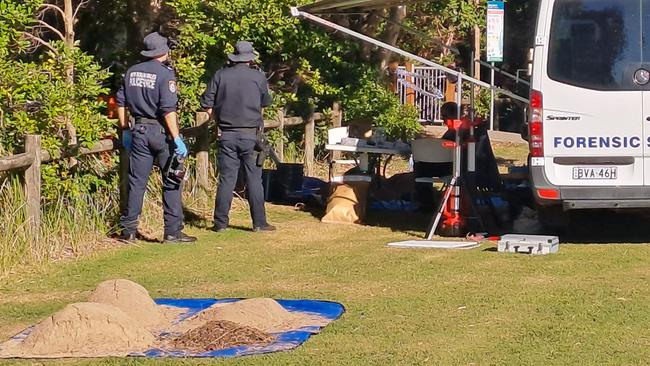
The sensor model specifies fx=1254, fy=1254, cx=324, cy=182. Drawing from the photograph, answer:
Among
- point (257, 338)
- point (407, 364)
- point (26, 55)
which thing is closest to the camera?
point (407, 364)

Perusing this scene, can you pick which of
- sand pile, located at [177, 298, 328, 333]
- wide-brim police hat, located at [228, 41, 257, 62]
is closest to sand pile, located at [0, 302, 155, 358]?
sand pile, located at [177, 298, 328, 333]

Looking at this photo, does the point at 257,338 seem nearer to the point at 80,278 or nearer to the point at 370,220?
the point at 80,278

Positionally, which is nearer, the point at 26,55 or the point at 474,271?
the point at 474,271

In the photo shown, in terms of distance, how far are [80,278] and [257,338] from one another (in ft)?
9.26

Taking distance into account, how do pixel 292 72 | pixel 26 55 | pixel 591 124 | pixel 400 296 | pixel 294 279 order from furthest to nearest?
pixel 292 72 → pixel 26 55 → pixel 591 124 → pixel 294 279 → pixel 400 296

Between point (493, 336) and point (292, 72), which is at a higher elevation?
point (292, 72)

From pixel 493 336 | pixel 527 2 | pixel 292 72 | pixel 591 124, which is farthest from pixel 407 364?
pixel 527 2

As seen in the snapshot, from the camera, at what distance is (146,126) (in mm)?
11312

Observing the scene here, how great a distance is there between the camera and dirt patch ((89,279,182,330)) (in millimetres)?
7840

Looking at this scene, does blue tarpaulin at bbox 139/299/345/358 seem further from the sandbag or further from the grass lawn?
the sandbag

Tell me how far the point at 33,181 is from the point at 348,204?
3804 mm

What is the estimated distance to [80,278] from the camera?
9805 mm

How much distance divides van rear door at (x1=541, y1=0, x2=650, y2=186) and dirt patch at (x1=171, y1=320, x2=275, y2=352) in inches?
164

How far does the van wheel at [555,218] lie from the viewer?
11.7 meters
